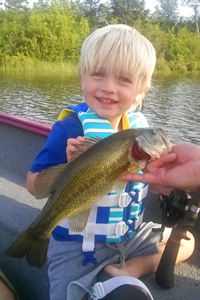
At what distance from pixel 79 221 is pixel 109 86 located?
97 centimetres

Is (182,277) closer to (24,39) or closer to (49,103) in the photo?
(49,103)

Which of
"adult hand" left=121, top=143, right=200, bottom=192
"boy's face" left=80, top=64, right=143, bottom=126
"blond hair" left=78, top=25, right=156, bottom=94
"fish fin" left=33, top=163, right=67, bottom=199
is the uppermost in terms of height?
"blond hair" left=78, top=25, right=156, bottom=94

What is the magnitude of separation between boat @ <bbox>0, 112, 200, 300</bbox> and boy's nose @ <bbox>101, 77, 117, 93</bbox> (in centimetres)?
142

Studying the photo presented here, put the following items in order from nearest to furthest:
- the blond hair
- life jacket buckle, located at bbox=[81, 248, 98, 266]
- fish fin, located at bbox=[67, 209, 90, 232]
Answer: fish fin, located at bbox=[67, 209, 90, 232] < life jacket buckle, located at bbox=[81, 248, 98, 266] < the blond hair

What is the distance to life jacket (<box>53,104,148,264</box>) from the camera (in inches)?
76.1

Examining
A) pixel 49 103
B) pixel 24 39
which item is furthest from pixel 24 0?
pixel 49 103

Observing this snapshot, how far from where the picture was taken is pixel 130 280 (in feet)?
5.46

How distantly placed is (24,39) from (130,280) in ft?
129

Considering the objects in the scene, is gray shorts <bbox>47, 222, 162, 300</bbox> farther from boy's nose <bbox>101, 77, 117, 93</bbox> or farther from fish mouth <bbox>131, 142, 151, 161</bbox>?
boy's nose <bbox>101, 77, 117, 93</bbox>

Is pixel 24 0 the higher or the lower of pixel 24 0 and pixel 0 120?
the higher

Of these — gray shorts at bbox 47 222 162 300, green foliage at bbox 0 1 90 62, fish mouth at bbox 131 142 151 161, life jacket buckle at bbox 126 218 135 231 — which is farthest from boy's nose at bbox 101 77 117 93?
green foliage at bbox 0 1 90 62

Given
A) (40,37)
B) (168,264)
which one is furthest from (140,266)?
(40,37)

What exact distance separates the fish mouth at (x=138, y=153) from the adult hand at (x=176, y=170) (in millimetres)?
71

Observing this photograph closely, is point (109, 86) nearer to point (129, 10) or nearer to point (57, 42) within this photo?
point (57, 42)
